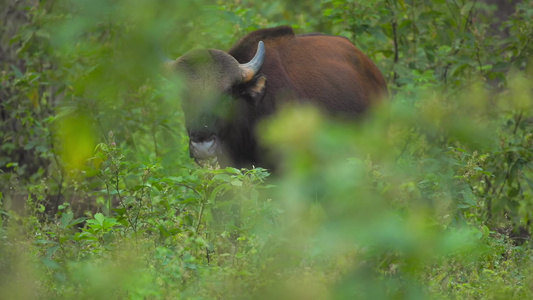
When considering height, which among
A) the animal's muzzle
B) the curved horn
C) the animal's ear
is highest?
the curved horn

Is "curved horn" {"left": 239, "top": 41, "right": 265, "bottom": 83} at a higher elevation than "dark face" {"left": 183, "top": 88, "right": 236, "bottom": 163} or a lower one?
higher

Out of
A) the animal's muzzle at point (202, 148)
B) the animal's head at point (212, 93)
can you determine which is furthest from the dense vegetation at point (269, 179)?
the animal's muzzle at point (202, 148)

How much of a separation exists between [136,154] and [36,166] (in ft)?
4.36

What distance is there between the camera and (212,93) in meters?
6.14

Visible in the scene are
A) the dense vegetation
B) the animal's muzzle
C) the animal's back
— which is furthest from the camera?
the animal's back

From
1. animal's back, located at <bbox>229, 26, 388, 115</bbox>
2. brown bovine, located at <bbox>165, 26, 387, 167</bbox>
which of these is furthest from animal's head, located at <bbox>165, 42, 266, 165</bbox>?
animal's back, located at <bbox>229, 26, 388, 115</bbox>

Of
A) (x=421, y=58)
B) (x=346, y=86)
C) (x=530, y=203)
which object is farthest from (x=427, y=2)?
(x=530, y=203)

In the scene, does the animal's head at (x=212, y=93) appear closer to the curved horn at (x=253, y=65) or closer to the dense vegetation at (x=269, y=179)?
the curved horn at (x=253, y=65)

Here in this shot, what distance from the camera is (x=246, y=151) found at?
6.57 m

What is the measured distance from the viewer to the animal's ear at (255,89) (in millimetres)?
6359

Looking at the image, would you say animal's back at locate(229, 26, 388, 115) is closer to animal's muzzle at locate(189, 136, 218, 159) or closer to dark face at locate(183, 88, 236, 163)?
dark face at locate(183, 88, 236, 163)

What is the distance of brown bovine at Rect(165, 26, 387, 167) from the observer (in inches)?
240

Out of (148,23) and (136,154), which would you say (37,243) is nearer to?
(148,23)

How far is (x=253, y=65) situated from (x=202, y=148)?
0.89 meters
